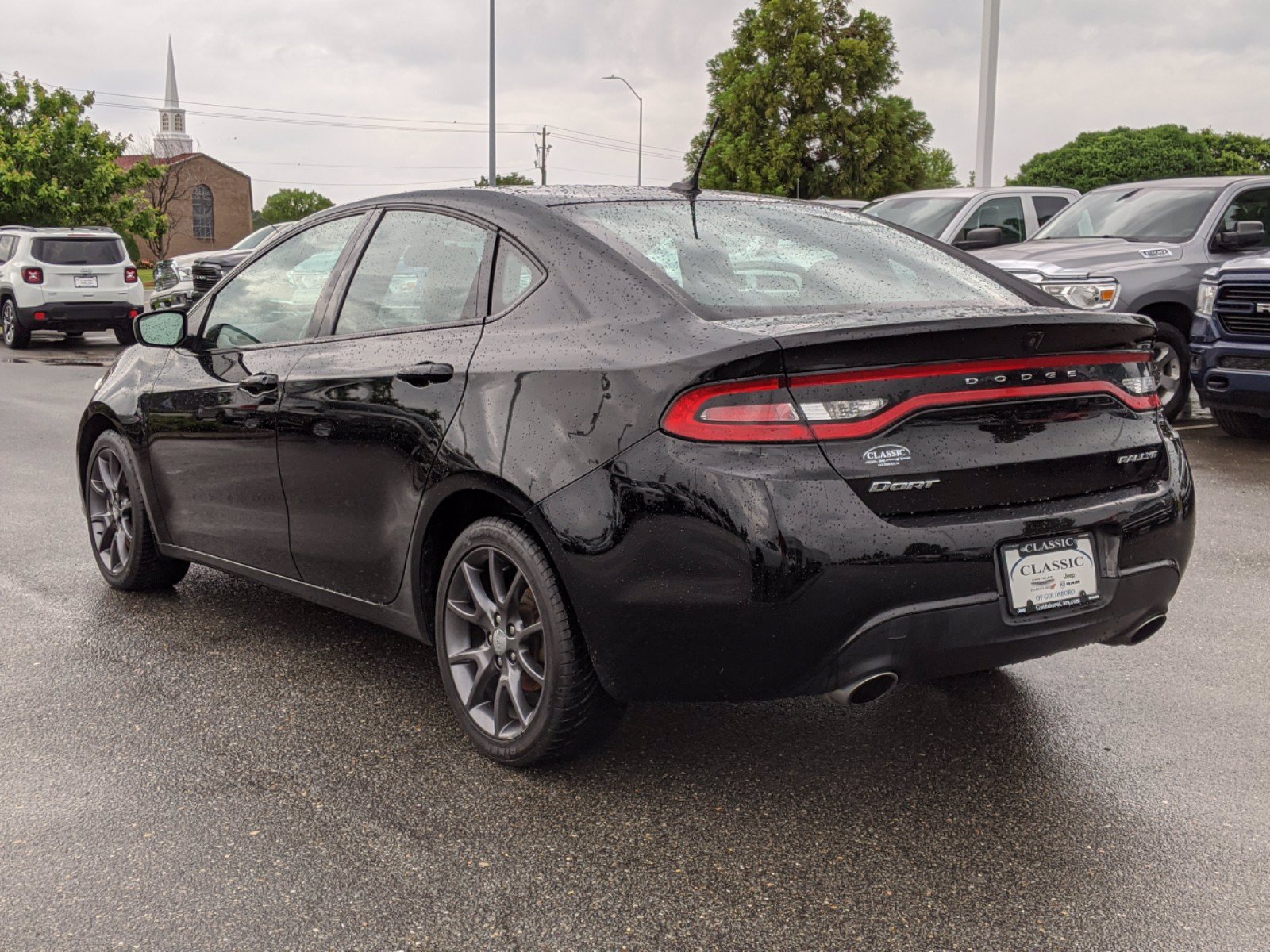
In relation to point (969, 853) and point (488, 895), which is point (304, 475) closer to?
point (488, 895)

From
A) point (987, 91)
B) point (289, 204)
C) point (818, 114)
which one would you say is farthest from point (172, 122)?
point (987, 91)

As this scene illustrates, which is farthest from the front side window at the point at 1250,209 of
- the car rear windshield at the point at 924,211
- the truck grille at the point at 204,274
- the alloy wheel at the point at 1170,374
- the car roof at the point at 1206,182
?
the truck grille at the point at 204,274

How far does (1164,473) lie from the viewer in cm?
358

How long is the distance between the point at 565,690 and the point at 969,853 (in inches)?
41.5

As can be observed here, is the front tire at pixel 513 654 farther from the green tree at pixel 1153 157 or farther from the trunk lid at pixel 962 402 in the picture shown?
the green tree at pixel 1153 157

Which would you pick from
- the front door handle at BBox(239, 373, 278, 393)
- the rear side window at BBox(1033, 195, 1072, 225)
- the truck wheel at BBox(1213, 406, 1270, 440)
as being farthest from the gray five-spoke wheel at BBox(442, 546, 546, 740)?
the rear side window at BBox(1033, 195, 1072, 225)

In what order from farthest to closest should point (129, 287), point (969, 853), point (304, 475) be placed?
point (129, 287), point (304, 475), point (969, 853)

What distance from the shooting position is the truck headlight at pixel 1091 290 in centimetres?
1026

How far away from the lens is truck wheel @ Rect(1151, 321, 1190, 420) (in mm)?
10297

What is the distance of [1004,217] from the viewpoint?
1462 centimetres

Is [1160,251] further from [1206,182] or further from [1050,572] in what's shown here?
[1050,572]

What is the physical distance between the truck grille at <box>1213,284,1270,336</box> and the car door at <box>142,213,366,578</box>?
6943 mm

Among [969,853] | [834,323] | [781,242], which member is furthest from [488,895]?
[781,242]

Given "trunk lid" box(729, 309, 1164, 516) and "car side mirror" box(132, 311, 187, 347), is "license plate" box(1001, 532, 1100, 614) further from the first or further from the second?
"car side mirror" box(132, 311, 187, 347)
